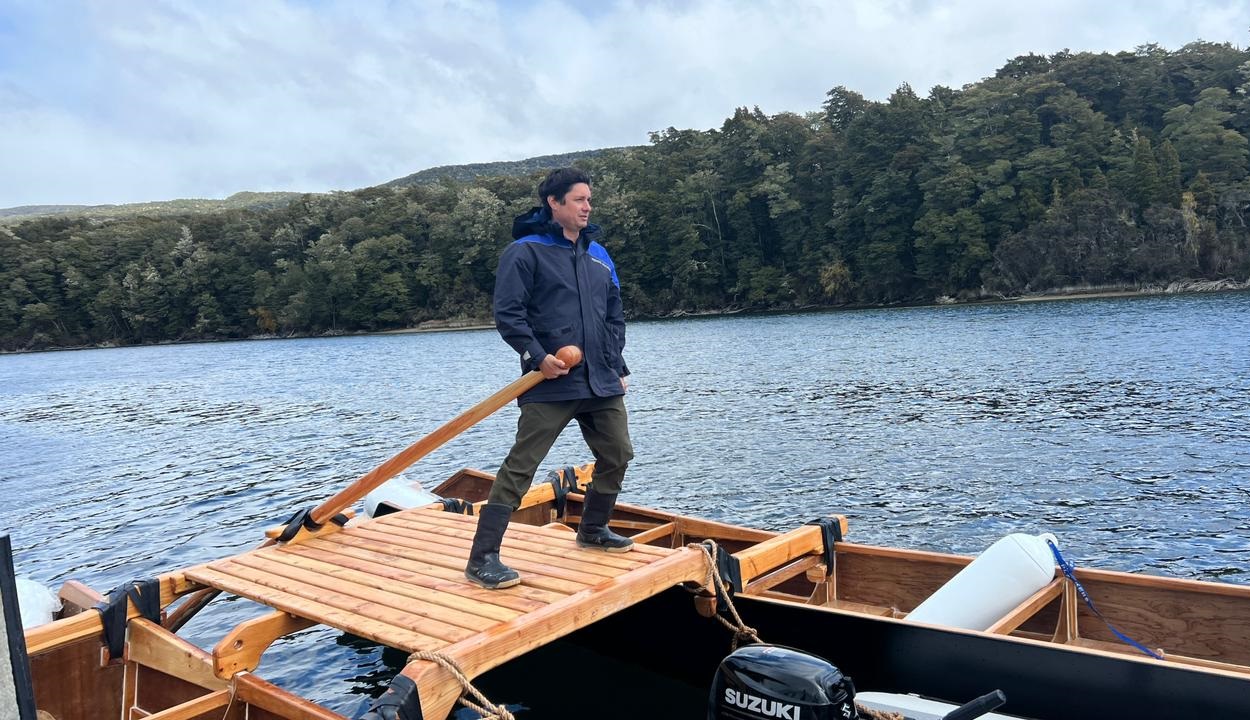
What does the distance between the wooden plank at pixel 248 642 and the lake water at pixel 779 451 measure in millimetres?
3127

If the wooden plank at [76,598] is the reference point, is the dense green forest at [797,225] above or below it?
above

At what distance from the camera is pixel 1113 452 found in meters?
17.8

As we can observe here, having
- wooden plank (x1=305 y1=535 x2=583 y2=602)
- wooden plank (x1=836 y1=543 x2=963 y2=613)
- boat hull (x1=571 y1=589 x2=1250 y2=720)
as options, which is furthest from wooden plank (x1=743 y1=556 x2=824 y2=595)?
wooden plank (x1=305 y1=535 x2=583 y2=602)

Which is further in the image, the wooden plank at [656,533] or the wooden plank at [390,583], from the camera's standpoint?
the wooden plank at [656,533]

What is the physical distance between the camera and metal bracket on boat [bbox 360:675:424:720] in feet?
14.1

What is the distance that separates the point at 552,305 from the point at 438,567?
2280 millimetres

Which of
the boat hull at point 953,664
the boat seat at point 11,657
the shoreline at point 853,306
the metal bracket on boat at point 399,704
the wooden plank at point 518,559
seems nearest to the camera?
the boat seat at point 11,657

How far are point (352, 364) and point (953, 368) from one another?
3936 cm

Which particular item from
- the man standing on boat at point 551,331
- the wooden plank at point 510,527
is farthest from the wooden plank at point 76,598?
the man standing on boat at point 551,331

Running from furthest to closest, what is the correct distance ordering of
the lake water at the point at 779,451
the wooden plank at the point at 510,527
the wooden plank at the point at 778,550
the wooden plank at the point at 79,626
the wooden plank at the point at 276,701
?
the lake water at the point at 779,451 < the wooden plank at the point at 778,550 < the wooden plank at the point at 510,527 < the wooden plank at the point at 79,626 < the wooden plank at the point at 276,701

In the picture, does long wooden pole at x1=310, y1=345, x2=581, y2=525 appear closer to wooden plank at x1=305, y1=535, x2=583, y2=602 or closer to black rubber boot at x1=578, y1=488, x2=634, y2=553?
wooden plank at x1=305, y1=535, x2=583, y2=602

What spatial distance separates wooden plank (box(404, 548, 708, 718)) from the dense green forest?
257ft

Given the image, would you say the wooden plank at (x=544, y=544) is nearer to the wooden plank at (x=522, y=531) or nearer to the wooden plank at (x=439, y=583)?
the wooden plank at (x=522, y=531)

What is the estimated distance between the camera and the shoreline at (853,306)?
6956 centimetres
